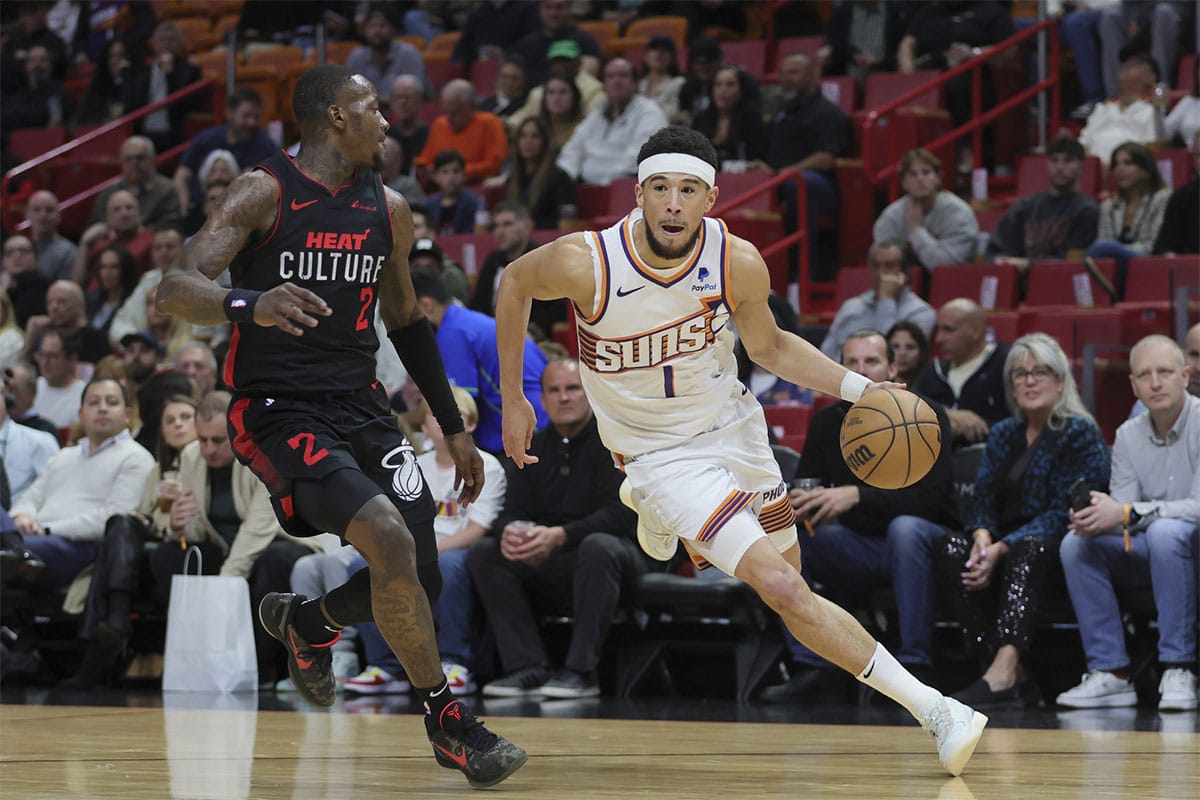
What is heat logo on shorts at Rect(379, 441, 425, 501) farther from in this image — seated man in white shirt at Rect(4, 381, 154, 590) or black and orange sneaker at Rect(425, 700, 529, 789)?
seated man in white shirt at Rect(4, 381, 154, 590)

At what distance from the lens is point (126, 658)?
29.6 ft

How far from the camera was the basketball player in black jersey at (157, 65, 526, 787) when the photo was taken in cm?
463

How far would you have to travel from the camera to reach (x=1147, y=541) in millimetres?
7027

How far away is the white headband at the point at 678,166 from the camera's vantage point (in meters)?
5.11

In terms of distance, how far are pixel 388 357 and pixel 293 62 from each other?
6963 millimetres

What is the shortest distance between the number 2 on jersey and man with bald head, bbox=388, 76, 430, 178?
8980mm

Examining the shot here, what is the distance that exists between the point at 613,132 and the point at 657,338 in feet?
25.6

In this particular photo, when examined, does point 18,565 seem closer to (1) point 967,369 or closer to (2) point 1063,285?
(1) point 967,369

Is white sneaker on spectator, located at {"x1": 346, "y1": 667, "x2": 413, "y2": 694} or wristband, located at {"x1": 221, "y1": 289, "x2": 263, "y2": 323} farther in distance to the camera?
white sneaker on spectator, located at {"x1": 346, "y1": 667, "x2": 413, "y2": 694}

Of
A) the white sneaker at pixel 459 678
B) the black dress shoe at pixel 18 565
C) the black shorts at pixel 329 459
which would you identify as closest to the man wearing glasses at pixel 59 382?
the black dress shoe at pixel 18 565

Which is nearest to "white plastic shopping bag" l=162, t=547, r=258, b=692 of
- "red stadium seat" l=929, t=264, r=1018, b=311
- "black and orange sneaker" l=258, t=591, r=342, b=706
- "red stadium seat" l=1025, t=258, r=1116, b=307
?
"black and orange sneaker" l=258, t=591, r=342, b=706

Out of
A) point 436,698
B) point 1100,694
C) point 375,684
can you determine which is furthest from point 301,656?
point 1100,694

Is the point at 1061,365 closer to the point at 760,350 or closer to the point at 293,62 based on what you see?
the point at 760,350

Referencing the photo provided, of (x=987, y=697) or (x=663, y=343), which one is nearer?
(x=663, y=343)
